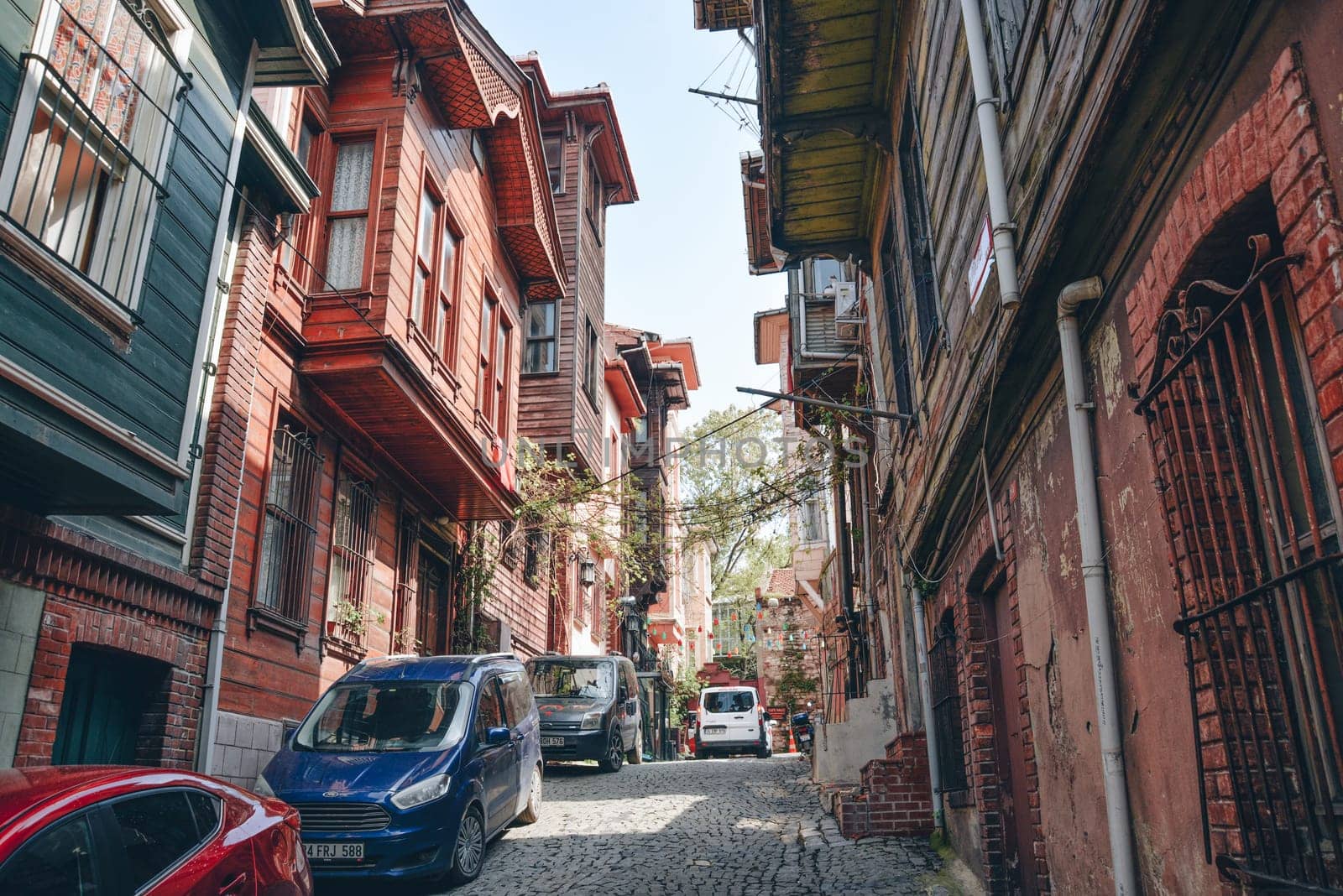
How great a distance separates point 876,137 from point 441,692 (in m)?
6.61

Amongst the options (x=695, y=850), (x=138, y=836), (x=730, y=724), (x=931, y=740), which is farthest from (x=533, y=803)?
(x=730, y=724)

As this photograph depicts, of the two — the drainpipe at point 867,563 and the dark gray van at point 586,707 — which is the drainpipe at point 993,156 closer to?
the drainpipe at point 867,563

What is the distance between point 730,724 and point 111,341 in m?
22.0

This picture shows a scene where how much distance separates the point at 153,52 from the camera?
25.0 ft

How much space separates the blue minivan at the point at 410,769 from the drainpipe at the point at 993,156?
594 cm

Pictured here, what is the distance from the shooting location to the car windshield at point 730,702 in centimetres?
2709

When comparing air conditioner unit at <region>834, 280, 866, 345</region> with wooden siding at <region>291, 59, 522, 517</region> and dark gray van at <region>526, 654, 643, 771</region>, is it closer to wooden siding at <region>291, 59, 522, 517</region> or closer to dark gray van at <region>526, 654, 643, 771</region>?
wooden siding at <region>291, 59, 522, 517</region>

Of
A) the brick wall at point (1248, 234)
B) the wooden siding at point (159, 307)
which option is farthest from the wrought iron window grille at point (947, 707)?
the wooden siding at point (159, 307)

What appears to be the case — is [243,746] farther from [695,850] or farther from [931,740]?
[931,740]

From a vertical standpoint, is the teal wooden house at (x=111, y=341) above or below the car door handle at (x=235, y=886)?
above

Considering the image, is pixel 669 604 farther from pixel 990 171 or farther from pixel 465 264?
pixel 990 171

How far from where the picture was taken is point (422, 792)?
823 cm

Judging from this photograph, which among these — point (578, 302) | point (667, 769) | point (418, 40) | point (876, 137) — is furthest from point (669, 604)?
point (876, 137)

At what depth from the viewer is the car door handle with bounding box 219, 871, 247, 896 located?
4.64 meters
